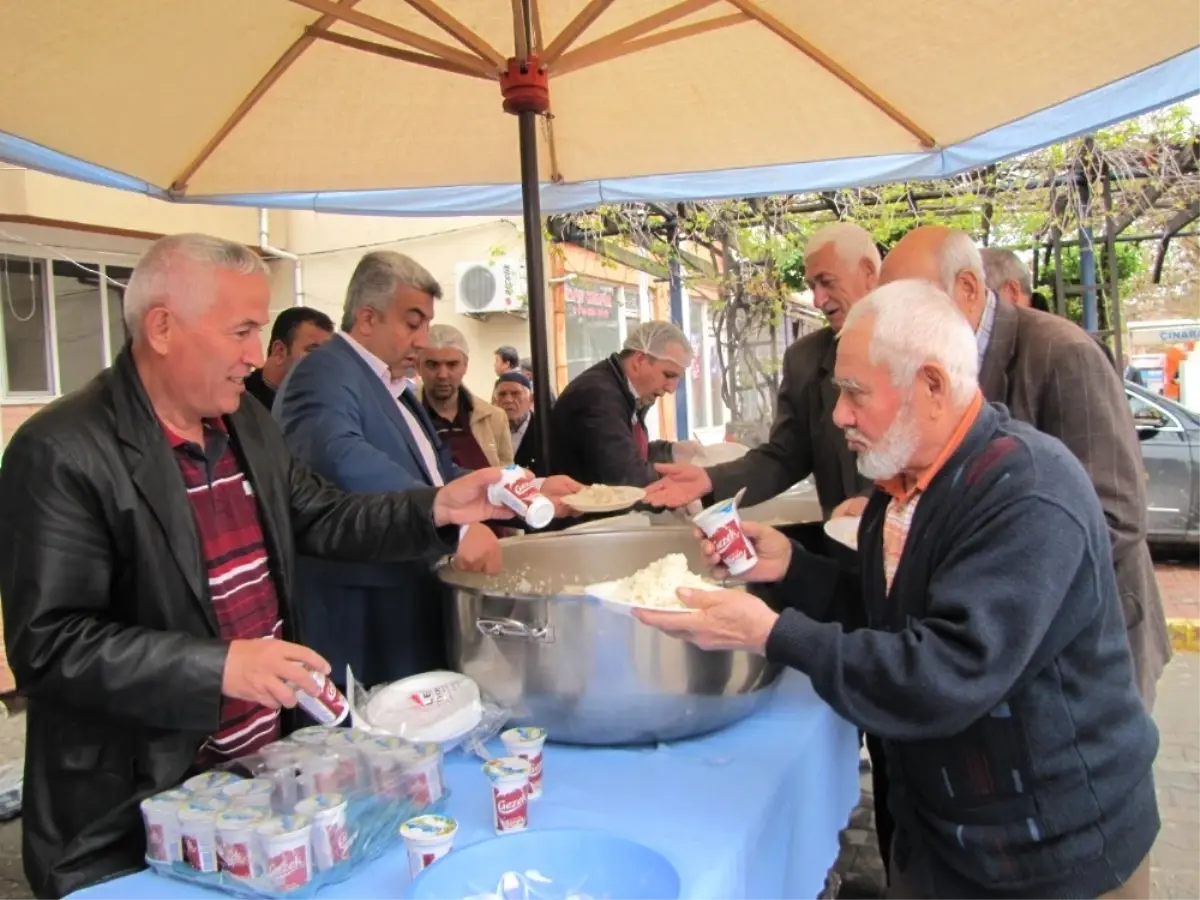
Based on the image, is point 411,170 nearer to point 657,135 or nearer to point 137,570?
point 657,135

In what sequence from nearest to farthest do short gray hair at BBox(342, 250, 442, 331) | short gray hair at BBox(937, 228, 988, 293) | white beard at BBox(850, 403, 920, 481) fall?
white beard at BBox(850, 403, 920, 481), short gray hair at BBox(937, 228, 988, 293), short gray hair at BBox(342, 250, 442, 331)

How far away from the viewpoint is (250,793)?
1.45m

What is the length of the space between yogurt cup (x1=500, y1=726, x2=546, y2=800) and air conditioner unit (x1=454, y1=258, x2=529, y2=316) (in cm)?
884

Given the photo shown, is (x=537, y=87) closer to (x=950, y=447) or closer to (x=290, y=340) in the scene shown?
(x=950, y=447)

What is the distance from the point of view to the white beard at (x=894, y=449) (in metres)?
1.51

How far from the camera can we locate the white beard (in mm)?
1514

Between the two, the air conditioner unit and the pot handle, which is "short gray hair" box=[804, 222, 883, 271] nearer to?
the pot handle

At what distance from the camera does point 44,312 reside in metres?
8.40

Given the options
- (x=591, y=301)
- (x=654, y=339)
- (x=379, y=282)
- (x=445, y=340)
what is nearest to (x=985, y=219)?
(x=591, y=301)

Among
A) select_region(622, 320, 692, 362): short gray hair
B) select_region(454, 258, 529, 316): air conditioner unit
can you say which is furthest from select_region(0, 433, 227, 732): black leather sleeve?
select_region(454, 258, 529, 316): air conditioner unit

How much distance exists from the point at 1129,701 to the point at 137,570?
1646mm

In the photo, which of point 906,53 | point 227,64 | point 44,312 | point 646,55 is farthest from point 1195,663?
point 44,312

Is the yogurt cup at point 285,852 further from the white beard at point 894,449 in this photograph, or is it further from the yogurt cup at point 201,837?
the white beard at point 894,449

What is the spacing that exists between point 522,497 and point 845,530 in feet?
2.39
